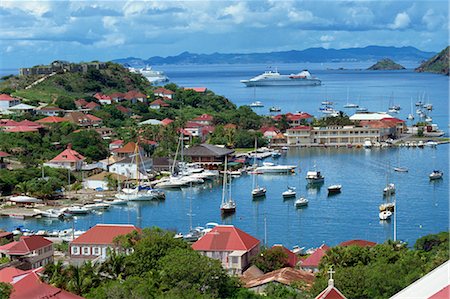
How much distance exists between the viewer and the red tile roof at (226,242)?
11.4m

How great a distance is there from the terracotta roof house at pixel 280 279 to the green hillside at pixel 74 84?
78.3 feet

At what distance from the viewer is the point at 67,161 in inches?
863

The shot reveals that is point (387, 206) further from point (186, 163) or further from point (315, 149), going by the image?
point (315, 149)

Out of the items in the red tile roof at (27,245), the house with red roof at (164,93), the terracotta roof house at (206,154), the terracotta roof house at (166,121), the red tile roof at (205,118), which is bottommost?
the red tile roof at (27,245)

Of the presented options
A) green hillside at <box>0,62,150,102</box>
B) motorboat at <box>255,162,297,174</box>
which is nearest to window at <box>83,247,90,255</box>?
motorboat at <box>255,162,297,174</box>

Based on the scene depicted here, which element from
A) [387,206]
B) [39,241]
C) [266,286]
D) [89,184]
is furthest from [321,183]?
[266,286]

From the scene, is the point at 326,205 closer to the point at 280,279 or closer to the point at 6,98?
the point at 280,279

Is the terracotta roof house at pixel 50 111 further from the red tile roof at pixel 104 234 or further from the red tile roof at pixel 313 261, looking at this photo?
the red tile roof at pixel 313 261

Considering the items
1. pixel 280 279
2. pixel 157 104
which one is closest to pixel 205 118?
pixel 157 104

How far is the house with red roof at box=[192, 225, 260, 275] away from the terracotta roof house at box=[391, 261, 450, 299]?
778 centimetres

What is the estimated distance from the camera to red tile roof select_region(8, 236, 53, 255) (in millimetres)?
11375

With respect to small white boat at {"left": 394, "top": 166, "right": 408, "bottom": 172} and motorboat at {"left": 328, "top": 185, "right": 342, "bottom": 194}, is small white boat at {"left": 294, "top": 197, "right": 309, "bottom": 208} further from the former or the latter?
small white boat at {"left": 394, "top": 166, "right": 408, "bottom": 172}

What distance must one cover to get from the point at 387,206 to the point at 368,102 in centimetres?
3223

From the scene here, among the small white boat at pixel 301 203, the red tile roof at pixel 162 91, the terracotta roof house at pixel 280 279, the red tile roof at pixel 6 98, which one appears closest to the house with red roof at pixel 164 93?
the red tile roof at pixel 162 91
